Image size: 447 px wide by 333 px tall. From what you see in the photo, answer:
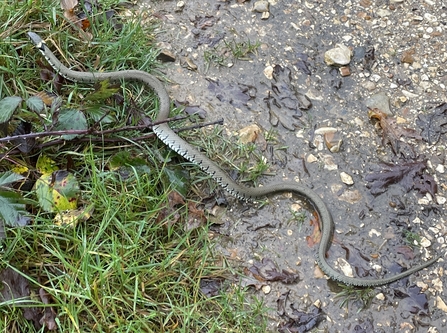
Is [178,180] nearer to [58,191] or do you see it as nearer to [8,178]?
[58,191]

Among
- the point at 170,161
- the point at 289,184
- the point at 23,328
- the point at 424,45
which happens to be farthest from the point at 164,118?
the point at 424,45

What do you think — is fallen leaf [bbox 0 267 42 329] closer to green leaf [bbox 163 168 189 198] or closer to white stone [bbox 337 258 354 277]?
green leaf [bbox 163 168 189 198]

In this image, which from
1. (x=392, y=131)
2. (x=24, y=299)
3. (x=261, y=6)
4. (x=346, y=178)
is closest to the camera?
(x=24, y=299)

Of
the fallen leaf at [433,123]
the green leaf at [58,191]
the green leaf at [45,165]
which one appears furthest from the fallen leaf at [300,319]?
the green leaf at [45,165]

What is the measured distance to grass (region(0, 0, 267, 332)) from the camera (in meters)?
3.07

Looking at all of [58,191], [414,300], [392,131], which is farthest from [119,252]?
[392,131]

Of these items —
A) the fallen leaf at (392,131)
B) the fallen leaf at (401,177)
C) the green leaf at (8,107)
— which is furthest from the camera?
the fallen leaf at (392,131)

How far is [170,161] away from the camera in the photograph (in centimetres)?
387

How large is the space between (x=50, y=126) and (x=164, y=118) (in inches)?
34.4

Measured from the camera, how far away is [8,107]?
133 inches

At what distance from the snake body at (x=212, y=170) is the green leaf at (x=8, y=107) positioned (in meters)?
0.74

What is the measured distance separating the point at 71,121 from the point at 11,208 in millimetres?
731

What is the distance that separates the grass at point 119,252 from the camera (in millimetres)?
3074

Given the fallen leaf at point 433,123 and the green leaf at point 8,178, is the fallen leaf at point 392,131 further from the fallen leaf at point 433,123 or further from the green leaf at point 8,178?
the green leaf at point 8,178
